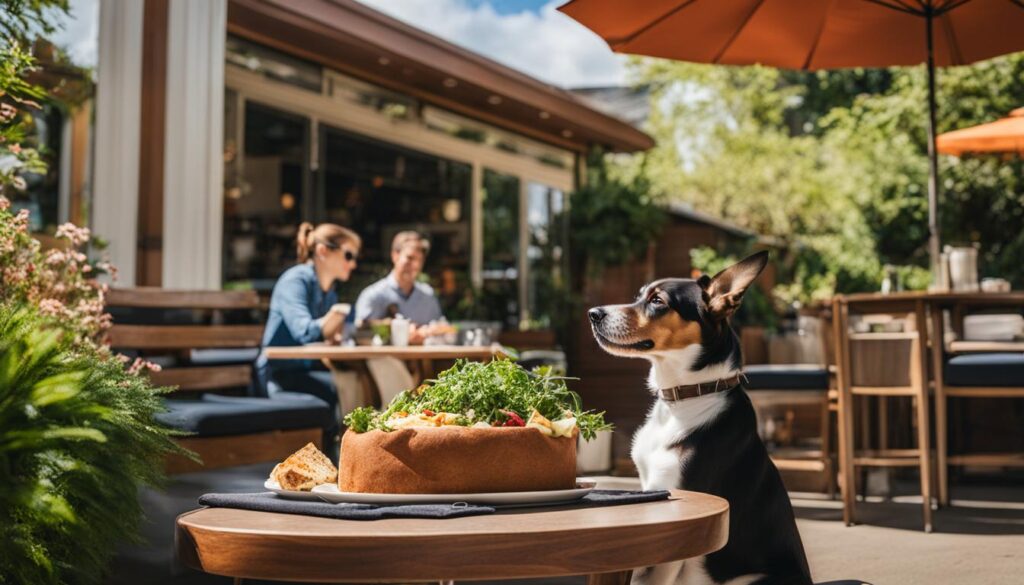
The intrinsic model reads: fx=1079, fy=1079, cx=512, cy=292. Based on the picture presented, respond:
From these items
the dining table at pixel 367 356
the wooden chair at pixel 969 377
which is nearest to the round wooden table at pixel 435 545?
the dining table at pixel 367 356

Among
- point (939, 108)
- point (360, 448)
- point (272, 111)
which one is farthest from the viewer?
point (939, 108)

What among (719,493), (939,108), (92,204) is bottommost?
(719,493)

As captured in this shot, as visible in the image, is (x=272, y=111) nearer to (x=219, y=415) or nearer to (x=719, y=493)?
(x=219, y=415)

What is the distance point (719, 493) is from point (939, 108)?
12759 mm

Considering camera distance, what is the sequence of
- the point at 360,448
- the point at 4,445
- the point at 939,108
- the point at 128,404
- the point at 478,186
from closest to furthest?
the point at 4,445, the point at 360,448, the point at 128,404, the point at 478,186, the point at 939,108

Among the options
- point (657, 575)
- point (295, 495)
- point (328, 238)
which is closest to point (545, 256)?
→ point (328, 238)

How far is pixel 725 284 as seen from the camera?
2.84 metres

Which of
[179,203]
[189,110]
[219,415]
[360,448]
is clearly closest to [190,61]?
[189,110]

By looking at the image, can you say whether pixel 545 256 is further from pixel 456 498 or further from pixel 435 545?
pixel 435 545

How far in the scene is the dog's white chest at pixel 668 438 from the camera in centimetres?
262

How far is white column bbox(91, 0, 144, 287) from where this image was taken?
678cm

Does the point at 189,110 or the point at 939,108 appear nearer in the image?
the point at 189,110

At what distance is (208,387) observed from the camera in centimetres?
539

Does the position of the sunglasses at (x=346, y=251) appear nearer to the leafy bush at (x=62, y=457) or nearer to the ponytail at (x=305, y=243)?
the ponytail at (x=305, y=243)
